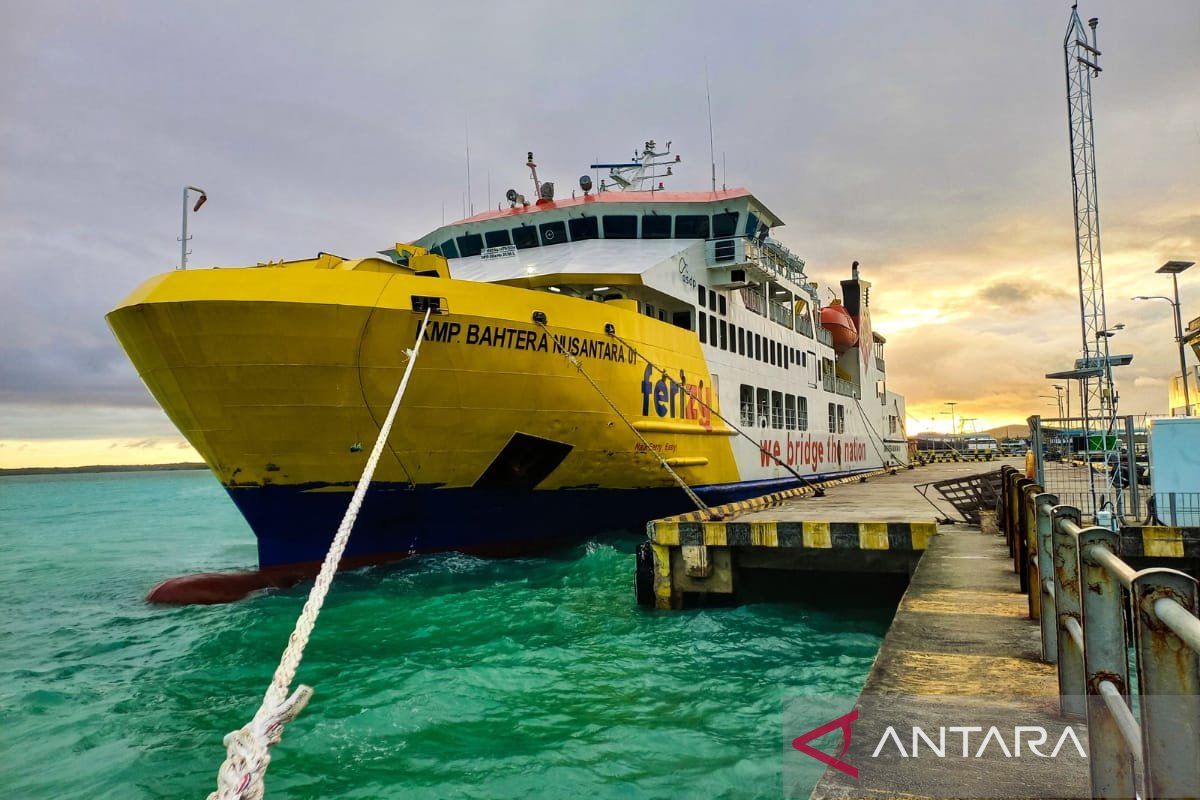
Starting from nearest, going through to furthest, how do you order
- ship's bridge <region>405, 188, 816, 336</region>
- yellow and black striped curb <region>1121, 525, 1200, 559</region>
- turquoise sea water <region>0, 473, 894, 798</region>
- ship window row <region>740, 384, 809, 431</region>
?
1. turquoise sea water <region>0, 473, 894, 798</region>
2. yellow and black striped curb <region>1121, 525, 1200, 559</region>
3. ship's bridge <region>405, 188, 816, 336</region>
4. ship window row <region>740, 384, 809, 431</region>

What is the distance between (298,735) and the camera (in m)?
5.04

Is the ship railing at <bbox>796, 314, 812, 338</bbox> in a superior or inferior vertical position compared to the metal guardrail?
superior

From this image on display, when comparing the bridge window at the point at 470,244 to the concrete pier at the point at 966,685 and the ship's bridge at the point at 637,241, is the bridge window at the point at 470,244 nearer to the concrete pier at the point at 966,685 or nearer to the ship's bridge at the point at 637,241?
the ship's bridge at the point at 637,241

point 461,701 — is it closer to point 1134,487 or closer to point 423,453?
point 423,453

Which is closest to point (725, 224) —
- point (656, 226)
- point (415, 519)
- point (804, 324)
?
point (656, 226)

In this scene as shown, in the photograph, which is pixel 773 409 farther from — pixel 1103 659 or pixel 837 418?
pixel 1103 659

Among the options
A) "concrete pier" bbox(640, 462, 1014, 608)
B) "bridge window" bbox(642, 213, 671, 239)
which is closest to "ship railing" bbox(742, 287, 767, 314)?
"bridge window" bbox(642, 213, 671, 239)

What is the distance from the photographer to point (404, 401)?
345 inches

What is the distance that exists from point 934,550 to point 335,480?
6926 mm

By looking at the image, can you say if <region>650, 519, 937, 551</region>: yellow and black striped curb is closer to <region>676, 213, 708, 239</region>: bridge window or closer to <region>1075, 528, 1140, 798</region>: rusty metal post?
<region>1075, 528, 1140, 798</region>: rusty metal post

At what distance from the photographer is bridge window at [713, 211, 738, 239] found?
1409 centimetres

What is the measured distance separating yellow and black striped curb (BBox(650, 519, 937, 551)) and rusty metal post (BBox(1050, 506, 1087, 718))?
468cm

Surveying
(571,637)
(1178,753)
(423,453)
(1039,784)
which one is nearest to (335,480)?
(423,453)

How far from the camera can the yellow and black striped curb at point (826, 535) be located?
7.66 m
